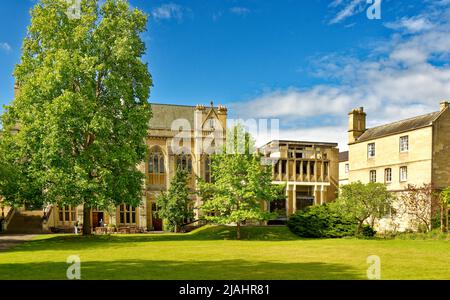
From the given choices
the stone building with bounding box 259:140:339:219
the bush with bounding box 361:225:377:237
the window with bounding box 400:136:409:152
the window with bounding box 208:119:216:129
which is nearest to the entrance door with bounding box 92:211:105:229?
the window with bounding box 208:119:216:129

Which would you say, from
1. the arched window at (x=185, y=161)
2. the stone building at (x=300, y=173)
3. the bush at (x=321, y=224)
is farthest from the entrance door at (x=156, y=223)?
the bush at (x=321, y=224)

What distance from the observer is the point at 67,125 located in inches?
1183

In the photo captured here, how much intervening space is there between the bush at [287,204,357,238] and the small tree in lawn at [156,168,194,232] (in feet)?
38.9

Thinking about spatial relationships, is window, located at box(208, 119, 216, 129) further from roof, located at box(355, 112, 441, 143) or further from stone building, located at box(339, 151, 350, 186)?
stone building, located at box(339, 151, 350, 186)

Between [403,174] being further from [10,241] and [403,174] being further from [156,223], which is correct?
[10,241]

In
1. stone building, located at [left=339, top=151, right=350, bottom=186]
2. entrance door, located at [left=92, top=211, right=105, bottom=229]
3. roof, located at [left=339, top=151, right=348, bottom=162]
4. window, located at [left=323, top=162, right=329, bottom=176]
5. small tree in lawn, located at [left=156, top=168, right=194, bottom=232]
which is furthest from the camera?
roof, located at [left=339, top=151, right=348, bottom=162]

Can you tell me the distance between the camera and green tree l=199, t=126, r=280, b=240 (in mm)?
35969

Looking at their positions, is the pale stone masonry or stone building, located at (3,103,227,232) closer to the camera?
stone building, located at (3,103,227,232)

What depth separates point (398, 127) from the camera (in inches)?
1870

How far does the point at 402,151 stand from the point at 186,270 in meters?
36.3

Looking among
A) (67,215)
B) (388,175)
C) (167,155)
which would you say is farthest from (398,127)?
(67,215)

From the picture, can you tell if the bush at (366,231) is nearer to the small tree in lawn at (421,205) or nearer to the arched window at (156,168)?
the small tree in lawn at (421,205)
